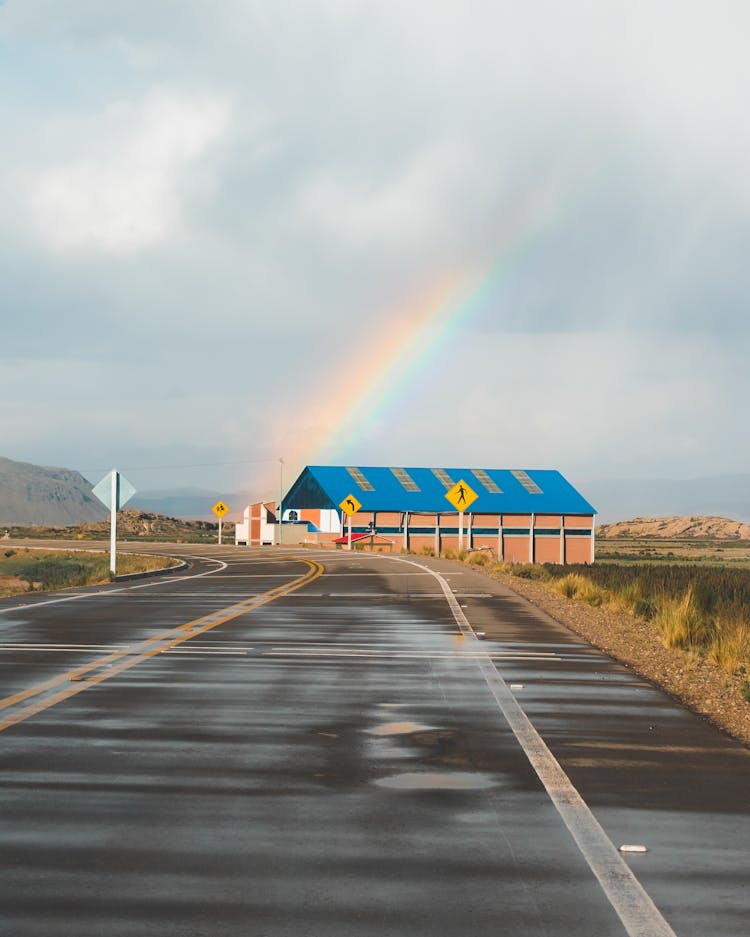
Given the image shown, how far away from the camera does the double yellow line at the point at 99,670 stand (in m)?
11.6

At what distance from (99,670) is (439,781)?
22.0 ft

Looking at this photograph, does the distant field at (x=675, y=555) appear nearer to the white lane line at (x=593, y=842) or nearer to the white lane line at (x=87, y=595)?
the white lane line at (x=87, y=595)

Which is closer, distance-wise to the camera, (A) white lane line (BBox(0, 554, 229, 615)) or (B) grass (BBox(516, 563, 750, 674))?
(B) grass (BBox(516, 563, 750, 674))

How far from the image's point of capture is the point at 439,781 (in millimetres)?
8617

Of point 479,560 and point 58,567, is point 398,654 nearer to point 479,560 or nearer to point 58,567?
point 479,560

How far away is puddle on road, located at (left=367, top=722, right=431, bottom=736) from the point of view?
10.5 meters

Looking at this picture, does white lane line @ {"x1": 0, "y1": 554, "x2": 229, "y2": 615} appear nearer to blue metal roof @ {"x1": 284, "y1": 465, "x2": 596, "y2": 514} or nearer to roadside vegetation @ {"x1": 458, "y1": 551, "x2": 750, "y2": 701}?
roadside vegetation @ {"x1": 458, "y1": 551, "x2": 750, "y2": 701}

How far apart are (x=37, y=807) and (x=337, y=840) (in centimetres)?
189

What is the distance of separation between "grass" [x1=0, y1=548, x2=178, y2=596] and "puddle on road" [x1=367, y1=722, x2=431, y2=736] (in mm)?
25329

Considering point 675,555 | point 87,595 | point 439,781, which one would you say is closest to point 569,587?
point 87,595

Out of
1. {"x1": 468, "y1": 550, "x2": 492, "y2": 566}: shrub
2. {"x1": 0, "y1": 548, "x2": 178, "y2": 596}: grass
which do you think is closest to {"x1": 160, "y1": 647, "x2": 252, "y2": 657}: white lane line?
{"x1": 0, "y1": 548, "x2": 178, "y2": 596}: grass

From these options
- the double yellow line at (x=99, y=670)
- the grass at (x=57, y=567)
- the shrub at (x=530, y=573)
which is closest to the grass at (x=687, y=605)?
the shrub at (x=530, y=573)

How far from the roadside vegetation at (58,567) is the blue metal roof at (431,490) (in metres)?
24.2

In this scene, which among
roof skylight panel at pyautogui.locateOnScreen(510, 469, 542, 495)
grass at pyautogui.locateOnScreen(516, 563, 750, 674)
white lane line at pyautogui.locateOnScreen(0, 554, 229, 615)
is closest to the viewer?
grass at pyautogui.locateOnScreen(516, 563, 750, 674)
